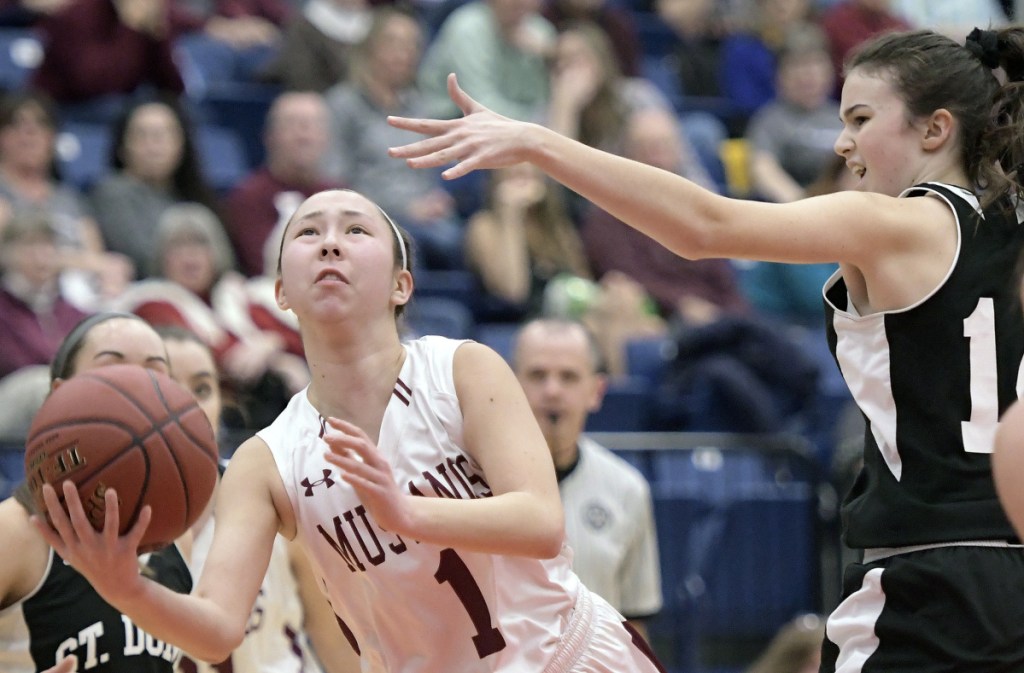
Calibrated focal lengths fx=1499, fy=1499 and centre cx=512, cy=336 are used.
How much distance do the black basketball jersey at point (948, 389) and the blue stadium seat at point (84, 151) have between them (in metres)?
6.22

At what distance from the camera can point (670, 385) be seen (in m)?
8.20

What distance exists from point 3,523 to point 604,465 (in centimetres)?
300

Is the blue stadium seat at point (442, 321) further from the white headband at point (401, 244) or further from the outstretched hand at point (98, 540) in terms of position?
the outstretched hand at point (98, 540)

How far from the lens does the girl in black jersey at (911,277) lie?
310 cm

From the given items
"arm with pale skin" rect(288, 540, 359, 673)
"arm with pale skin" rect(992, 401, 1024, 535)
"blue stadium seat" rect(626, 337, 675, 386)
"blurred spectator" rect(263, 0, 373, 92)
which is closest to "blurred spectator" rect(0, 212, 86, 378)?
"arm with pale skin" rect(288, 540, 359, 673)

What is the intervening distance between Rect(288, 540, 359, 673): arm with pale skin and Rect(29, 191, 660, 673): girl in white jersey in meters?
0.96

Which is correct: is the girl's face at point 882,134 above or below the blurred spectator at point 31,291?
above

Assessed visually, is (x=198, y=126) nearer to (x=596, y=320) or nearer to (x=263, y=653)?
(x=596, y=320)

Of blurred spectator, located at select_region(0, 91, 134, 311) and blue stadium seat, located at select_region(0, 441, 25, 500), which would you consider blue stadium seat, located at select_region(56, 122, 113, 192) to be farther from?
blue stadium seat, located at select_region(0, 441, 25, 500)

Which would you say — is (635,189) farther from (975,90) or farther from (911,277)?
(975,90)

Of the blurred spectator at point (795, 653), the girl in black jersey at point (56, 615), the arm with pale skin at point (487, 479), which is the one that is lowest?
the blurred spectator at point (795, 653)

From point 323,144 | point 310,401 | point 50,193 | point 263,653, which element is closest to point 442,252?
point 323,144

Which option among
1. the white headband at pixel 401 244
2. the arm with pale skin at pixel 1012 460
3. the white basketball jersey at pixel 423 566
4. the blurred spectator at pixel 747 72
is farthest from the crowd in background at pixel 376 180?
the arm with pale skin at pixel 1012 460

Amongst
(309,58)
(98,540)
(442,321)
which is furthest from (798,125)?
(98,540)
